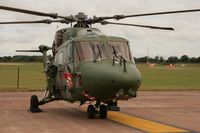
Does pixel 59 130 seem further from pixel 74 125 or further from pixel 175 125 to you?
pixel 175 125

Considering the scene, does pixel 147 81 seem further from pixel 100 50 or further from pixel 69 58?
pixel 100 50

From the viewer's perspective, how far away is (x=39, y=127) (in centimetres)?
1188

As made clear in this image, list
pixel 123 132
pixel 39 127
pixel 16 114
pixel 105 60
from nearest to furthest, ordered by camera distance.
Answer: pixel 123 132 < pixel 39 127 < pixel 105 60 < pixel 16 114

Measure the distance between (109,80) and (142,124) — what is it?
1853mm

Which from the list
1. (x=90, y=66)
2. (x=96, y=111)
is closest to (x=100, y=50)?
(x=90, y=66)

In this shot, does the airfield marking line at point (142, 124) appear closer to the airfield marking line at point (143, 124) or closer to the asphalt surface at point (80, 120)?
the airfield marking line at point (143, 124)

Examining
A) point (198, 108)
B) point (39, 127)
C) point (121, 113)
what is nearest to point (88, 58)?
point (39, 127)

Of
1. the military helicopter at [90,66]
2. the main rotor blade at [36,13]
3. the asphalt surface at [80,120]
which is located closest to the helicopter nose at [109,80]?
the military helicopter at [90,66]

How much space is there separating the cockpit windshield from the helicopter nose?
0.42m

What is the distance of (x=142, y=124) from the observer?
12.8m

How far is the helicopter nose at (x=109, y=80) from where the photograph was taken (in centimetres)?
1189

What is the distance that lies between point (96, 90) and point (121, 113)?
158 inches

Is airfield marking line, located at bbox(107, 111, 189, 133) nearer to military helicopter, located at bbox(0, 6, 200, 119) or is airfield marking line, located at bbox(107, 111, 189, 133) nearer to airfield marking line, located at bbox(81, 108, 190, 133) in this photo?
airfield marking line, located at bbox(81, 108, 190, 133)

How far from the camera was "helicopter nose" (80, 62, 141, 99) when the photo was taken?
11.9 meters
